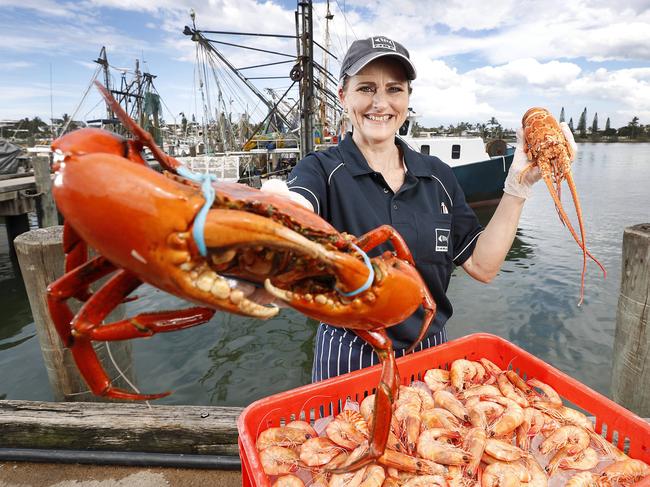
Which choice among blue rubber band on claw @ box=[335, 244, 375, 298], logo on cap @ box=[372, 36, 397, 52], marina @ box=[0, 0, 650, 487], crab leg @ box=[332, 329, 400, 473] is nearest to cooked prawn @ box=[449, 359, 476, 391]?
marina @ box=[0, 0, 650, 487]

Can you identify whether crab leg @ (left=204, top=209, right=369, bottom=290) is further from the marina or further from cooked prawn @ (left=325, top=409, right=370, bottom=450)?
cooked prawn @ (left=325, top=409, right=370, bottom=450)

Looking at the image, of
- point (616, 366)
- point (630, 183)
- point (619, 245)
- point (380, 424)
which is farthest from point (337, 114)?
point (380, 424)

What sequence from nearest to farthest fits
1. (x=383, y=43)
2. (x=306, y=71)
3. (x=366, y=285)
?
(x=366, y=285)
(x=383, y=43)
(x=306, y=71)

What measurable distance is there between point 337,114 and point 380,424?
26.4 m

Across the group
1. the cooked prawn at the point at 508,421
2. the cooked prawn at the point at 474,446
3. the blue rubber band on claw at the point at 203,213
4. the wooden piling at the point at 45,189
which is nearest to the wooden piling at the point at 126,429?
the cooked prawn at the point at 474,446

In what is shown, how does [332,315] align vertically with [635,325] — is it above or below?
above

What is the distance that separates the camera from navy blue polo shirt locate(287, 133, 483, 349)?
2365 mm

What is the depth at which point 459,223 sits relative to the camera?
2.73m

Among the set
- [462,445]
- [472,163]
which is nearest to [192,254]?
[462,445]

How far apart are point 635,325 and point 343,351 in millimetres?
2584

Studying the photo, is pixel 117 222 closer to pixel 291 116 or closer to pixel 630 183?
pixel 291 116

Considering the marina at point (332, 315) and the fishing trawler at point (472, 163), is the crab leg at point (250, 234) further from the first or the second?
the fishing trawler at point (472, 163)

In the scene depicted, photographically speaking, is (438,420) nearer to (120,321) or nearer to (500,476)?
(500,476)

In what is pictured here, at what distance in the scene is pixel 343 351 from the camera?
240 centimetres
